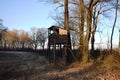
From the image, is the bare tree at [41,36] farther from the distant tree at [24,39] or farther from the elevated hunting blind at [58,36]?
the elevated hunting blind at [58,36]

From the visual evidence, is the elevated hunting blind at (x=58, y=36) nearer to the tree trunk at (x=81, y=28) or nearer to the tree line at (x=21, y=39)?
the tree trunk at (x=81, y=28)

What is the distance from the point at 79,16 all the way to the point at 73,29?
1.67 meters

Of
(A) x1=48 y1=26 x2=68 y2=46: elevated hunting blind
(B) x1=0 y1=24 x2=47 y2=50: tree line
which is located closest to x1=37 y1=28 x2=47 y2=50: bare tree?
(B) x1=0 y1=24 x2=47 y2=50: tree line

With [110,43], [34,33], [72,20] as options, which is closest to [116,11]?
[72,20]

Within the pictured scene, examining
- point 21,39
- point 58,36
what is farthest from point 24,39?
point 58,36

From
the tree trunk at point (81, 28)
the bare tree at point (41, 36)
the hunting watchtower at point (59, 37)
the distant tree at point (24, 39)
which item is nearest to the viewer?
the tree trunk at point (81, 28)

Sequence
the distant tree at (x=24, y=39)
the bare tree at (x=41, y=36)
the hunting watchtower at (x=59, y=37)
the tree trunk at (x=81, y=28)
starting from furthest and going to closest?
the distant tree at (x=24, y=39)
the bare tree at (x=41, y=36)
the hunting watchtower at (x=59, y=37)
the tree trunk at (x=81, y=28)

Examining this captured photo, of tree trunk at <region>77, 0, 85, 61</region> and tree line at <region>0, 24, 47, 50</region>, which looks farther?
tree line at <region>0, 24, 47, 50</region>

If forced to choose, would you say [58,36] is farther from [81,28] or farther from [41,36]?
[41,36]

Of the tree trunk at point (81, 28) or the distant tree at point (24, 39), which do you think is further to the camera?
the distant tree at point (24, 39)

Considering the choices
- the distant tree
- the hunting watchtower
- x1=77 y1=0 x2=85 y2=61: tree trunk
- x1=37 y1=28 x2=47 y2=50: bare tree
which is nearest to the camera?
x1=77 y1=0 x2=85 y2=61: tree trunk

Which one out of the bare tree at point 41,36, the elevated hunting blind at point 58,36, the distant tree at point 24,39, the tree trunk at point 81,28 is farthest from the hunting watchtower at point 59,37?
the distant tree at point 24,39

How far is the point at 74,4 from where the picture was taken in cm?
2975

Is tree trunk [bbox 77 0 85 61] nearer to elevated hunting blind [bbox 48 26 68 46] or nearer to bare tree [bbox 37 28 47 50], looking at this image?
elevated hunting blind [bbox 48 26 68 46]
